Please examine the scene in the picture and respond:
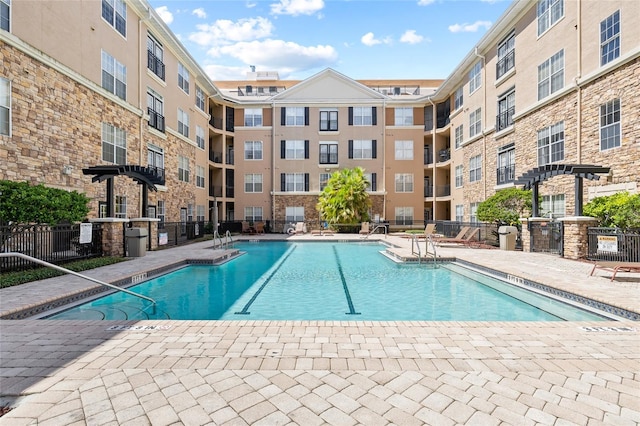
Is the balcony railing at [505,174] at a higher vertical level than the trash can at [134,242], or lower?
higher

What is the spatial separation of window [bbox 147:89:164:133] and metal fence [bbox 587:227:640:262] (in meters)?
21.0

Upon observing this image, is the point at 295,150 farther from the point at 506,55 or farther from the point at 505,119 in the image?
Result: the point at 506,55

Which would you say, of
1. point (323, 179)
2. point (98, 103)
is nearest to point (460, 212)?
point (323, 179)

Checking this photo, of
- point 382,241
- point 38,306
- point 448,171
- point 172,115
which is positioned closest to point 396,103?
point 448,171

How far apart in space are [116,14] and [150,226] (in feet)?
33.7

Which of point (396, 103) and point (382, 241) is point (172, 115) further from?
point (396, 103)

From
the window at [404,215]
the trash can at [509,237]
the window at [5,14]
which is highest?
the window at [5,14]

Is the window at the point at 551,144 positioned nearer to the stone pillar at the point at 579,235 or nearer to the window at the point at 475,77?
the stone pillar at the point at 579,235

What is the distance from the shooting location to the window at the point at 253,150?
31578 mm

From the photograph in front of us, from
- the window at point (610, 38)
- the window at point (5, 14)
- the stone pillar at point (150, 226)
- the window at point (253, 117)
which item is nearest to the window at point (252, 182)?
the window at point (253, 117)

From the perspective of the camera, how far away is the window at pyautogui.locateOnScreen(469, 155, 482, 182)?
75.8ft

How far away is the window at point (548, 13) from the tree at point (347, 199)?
14.7 meters

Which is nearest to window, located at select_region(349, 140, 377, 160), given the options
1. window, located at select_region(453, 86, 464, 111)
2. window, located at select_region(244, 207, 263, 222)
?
window, located at select_region(453, 86, 464, 111)

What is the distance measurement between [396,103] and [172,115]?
1950 cm
